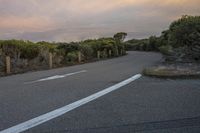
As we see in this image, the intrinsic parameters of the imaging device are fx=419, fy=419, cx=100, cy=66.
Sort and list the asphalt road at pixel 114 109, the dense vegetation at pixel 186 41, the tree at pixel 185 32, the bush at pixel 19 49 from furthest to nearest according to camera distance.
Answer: the tree at pixel 185 32, the bush at pixel 19 49, the dense vegetation at pixel 186 41, the asphalt road at pixel 114 109

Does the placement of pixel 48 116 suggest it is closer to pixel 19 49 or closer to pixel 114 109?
pixel 114 109

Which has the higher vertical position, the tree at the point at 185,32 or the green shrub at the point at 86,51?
the tree at the point at 185,32

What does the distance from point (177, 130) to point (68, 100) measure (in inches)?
165

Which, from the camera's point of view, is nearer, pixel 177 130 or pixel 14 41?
pixel 177 130

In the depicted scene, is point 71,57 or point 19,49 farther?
point 71,57

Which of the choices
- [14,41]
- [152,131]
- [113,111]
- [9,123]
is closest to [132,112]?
[113,111]

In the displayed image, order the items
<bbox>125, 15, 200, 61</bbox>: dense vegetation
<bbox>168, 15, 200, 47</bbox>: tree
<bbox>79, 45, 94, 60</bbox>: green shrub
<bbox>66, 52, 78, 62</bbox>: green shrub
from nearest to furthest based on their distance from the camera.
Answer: <bbox>125, 15, 200, 61</bbox>: dense vegetation → <bbox>168, 15, 200, 47</bbox>: tree → <bbox>66, 52, 78, 62</bbox>: green shrub → <bbox>79, 45, 94, 60</bbox>: green shrub

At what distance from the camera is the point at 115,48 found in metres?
62.8

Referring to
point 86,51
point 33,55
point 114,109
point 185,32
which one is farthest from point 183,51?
point 114,109

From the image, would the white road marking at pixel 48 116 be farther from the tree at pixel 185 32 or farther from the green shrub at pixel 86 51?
the green shrub at pixel 86 51

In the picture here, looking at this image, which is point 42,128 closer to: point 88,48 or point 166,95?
point 166,95

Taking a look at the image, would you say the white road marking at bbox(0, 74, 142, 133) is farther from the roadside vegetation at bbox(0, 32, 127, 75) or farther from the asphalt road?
the roadside vegetation at bbox(0, 32, 127, 75)

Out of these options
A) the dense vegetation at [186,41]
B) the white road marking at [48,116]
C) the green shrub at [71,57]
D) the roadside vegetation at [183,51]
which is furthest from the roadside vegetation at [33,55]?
the white road marking at [48,116]

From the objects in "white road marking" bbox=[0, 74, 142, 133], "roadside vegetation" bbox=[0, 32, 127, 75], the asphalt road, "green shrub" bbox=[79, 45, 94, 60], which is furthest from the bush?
"white road marking" bbox=[0, 74, 142, 133]
